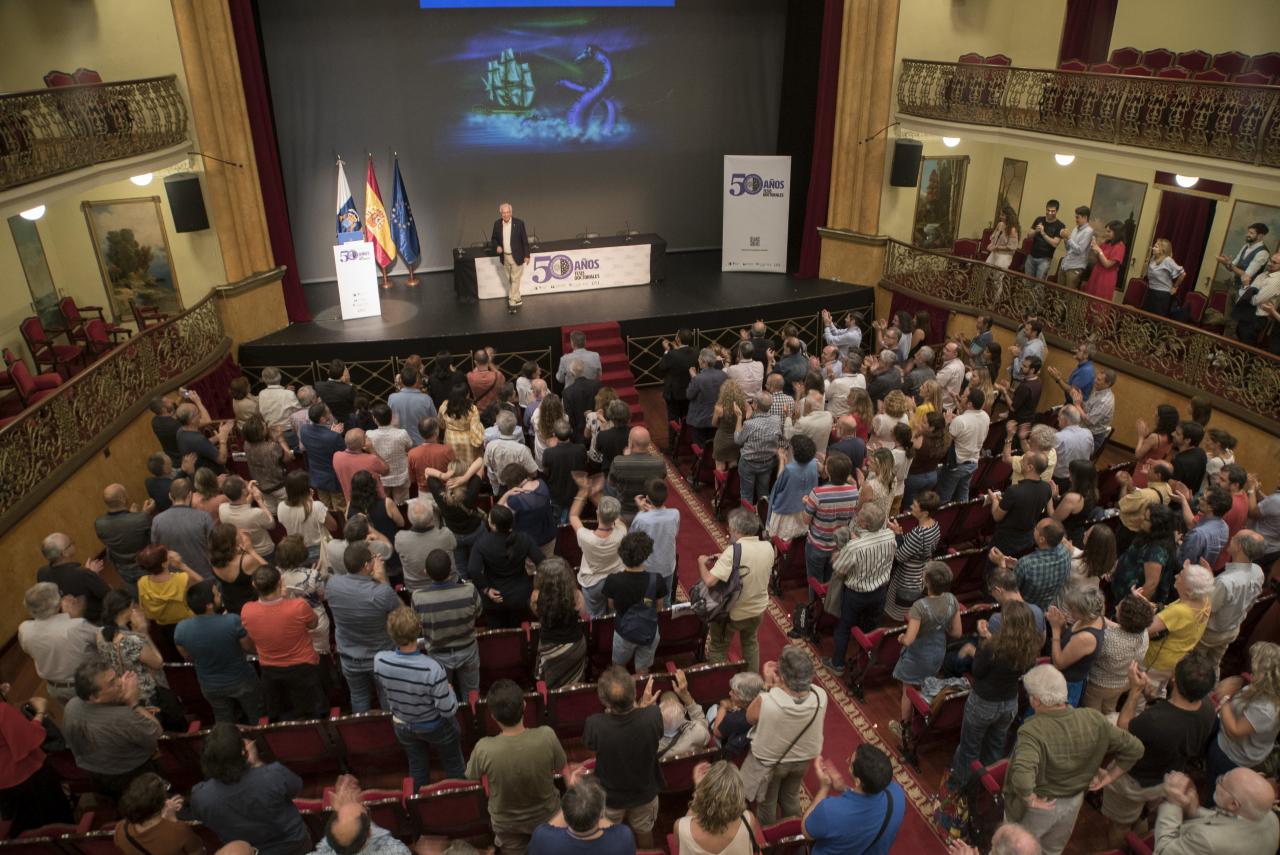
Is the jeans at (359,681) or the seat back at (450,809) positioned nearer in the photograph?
the seat back at (450,809)

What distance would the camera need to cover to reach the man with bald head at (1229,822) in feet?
10.5

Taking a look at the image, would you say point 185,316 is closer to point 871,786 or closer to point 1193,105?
point 871,786

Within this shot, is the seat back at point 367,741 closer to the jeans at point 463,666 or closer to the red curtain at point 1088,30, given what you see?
the jeans at point 463,666

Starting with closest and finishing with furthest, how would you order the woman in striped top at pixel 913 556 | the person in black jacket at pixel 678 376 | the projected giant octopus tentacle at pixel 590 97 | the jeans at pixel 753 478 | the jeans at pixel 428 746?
the jeans at pixel 428 746
the woman in striped top at pixel 913 556
the jeans at pixel 753 478
the person in black jacket at pixel 678 376
the projected giant octopus tentacle at pixel 590 97

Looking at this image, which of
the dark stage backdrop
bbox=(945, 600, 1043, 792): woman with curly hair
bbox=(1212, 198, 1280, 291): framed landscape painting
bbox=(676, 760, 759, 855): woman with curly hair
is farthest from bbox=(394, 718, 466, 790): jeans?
bbox=(1212, 198, 1280, 291): framed landscape painting

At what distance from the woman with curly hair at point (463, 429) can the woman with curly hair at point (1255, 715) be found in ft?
16.8

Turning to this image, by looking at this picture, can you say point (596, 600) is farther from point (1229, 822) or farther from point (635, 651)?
point (1229, 822)

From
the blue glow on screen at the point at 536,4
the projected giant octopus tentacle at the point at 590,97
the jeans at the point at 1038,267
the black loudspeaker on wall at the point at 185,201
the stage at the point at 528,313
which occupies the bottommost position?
the stage at the point at 528,313

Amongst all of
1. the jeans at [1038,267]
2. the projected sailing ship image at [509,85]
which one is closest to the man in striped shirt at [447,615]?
the jeans at [1038,267]

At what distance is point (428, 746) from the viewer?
15.7 feet

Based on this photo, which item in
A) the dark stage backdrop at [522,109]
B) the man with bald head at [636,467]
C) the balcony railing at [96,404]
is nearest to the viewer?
the man with bald head at [636,467]

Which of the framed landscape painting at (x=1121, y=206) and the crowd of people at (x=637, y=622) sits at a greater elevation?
the framed landscape painting at (x=1121, y=206)

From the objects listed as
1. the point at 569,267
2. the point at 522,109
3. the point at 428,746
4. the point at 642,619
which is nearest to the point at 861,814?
the point at 642,619

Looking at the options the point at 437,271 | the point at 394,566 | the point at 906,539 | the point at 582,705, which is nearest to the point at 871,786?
the point at 582,705
